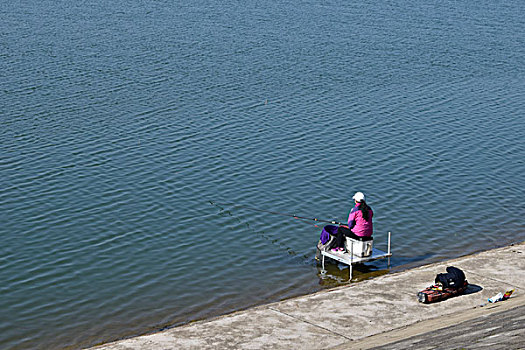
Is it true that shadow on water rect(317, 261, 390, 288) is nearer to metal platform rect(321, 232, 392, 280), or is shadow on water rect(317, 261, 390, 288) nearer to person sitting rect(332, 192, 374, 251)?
metal platform rect(321, 232, 392, 280)

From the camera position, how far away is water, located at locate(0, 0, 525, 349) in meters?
16.7

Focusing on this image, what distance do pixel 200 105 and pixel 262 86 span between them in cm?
450

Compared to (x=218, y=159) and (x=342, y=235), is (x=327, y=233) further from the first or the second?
(x=218, y=159)

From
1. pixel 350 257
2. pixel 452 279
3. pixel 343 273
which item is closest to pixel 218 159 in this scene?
pixel 343 273

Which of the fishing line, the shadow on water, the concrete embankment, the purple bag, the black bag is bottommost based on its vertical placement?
the concrete embankment

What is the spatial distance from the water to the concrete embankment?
1.59 metres

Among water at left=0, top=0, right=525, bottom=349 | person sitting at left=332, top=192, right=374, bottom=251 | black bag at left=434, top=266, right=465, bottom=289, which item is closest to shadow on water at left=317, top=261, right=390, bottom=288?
water at left=0, top=0, right=525, bottom=349

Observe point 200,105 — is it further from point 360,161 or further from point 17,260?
point 17,260

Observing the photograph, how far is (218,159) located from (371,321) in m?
12.4

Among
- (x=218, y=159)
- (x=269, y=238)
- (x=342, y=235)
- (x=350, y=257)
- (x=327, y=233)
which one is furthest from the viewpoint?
(x=218, y=159)

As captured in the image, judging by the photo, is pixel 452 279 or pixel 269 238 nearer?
pixel 452 279

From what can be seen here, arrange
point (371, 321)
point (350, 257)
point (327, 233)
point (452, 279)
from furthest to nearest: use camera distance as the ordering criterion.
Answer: point (327, 233) → point (350, 257) → point (452, 279) → point (371, 321)

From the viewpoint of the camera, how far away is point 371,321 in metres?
13.6

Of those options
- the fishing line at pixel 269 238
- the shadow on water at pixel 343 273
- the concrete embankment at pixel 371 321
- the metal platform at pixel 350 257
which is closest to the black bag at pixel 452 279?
the concrete embankment at pixel 371 321
